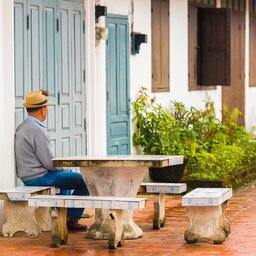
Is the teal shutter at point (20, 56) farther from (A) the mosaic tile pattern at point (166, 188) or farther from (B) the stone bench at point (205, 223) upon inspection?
(B) the stone bench at point (205, 223)

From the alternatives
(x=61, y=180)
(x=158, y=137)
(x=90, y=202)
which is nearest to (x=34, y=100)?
(x=61, y=180)

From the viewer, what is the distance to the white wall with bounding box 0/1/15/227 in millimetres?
10656

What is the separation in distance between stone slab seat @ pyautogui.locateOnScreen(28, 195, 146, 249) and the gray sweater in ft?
2.41

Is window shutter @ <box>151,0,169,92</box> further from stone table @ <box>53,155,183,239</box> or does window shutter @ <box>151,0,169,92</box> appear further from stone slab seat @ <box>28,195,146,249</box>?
stone slab seat @ <box>28,195,146,249</box>

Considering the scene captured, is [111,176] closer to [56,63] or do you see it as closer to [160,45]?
[56,63]

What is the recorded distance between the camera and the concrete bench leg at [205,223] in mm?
10062

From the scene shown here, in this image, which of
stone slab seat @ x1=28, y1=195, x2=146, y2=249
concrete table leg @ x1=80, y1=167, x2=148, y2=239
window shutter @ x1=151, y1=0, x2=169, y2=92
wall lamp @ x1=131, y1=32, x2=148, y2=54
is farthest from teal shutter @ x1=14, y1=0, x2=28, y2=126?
window shutter @ x1=151, y1=0, x2=169, y2=92

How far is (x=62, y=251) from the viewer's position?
31.9 ft

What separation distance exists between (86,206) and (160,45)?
21.3ft

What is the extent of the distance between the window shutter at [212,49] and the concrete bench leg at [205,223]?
7744 mm

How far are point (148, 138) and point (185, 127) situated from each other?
3.36 feet

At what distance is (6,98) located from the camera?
10734 mm

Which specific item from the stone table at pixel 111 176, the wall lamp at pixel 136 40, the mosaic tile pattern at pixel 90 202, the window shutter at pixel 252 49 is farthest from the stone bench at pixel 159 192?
the window shutter at pixel 252 49

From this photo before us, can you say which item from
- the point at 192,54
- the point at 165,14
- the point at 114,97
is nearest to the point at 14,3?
the point at 114,97
